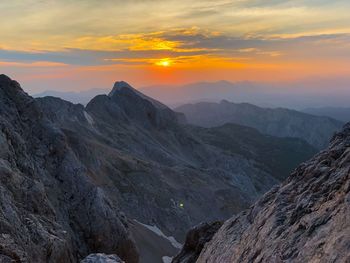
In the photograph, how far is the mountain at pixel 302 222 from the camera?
11.2 metres

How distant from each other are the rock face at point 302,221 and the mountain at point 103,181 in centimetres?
1199

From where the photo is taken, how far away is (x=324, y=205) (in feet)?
43.1

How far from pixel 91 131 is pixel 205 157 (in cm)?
5110

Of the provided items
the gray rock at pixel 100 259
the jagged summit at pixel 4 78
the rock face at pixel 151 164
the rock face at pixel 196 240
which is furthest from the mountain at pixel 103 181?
the rock face at pixel 196 240

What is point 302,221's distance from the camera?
13297 mm

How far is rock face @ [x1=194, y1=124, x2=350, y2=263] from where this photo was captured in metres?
11.1

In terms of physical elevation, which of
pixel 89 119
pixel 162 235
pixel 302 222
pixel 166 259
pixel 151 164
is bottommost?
pixel 162 235

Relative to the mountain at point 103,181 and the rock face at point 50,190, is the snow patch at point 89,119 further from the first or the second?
the rock face at point 50,190

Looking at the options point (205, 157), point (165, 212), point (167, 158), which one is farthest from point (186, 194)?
point (205, 157)

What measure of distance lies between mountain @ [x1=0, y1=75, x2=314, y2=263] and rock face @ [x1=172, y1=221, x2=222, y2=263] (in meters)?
9.21

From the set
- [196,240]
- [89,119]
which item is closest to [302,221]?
[196,240]

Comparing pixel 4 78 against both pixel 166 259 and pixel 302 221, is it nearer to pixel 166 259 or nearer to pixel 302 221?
pixel 166 259

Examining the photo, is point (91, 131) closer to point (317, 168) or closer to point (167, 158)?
point (167, 158)

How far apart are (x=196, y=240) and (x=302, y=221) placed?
14020 mm
